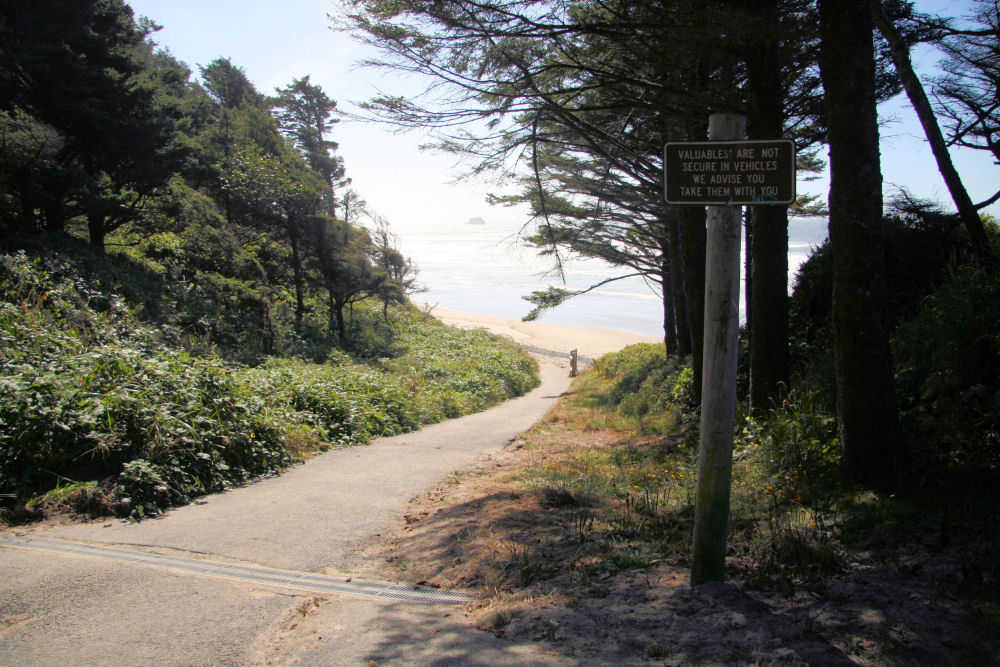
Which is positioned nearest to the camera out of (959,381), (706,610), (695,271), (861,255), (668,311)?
(706,610)

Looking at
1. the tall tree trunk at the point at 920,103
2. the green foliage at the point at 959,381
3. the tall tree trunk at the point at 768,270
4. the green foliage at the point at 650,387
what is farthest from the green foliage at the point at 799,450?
the green foliage at the point at 650,387

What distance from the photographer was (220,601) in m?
3.63

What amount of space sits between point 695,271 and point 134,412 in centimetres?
827

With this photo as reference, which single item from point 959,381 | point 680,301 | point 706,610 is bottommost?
point 706,610

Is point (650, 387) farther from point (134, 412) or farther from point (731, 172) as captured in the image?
point (731, 172)

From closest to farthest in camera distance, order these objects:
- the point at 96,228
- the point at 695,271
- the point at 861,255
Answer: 1. the point at 861,255
2. the point at 695,271
3. the point at 96,228

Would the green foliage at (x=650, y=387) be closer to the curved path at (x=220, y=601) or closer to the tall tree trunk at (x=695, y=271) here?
the tall tree trunk at (x=695, y=271)

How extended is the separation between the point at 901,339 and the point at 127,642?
21.7 feet

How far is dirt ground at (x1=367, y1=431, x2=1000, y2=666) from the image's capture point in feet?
8.96

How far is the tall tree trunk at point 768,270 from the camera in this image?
6895 millimetres

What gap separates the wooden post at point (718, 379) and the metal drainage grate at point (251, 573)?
1533 mm

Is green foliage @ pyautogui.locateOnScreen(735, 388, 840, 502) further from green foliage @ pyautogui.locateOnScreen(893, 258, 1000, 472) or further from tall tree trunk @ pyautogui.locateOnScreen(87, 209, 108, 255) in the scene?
tall tree trunk @ pyautogui.locateOnScreen(87, 209, 108, 255)

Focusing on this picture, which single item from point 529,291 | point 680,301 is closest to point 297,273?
point 680,301

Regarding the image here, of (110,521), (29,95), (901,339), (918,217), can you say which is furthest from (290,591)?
(29,95)
